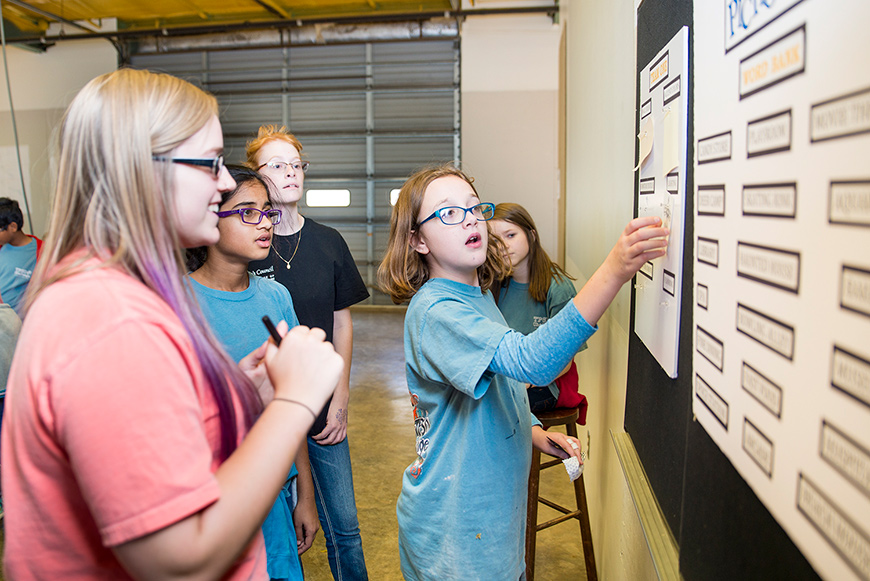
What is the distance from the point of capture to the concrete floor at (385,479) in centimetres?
295

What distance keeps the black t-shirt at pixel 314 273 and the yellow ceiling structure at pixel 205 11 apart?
24.2ft

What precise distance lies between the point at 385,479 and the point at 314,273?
2181 mm

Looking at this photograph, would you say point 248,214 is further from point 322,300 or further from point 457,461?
point 457,461

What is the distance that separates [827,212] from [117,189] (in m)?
0.80

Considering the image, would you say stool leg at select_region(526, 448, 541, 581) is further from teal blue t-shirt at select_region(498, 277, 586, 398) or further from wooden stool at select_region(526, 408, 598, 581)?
teal blue t-shirt at select_region(498, 277, 586, 398)

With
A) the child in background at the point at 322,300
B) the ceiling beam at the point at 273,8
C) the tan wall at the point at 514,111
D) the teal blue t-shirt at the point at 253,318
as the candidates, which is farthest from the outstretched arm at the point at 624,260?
the ceiling beam at the point at 273,8

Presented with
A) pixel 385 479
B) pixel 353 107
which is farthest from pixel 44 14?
pixel 385 479

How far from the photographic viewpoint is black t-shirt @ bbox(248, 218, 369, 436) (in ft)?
7.21

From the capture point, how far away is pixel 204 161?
807 millimetres

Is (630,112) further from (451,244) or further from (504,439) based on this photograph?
(504,439)

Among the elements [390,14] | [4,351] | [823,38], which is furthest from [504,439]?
[390,14]

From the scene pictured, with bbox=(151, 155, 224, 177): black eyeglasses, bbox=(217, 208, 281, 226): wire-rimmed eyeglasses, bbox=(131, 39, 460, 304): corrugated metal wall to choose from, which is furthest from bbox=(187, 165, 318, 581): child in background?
bbox=(131, 39, 460, 304): corrugated metal wall

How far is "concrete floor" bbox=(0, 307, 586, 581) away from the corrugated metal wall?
3302 millimetres

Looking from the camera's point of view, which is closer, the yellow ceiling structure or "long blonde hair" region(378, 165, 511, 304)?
"long blonde hair" region(378, 165, 511, 304)
